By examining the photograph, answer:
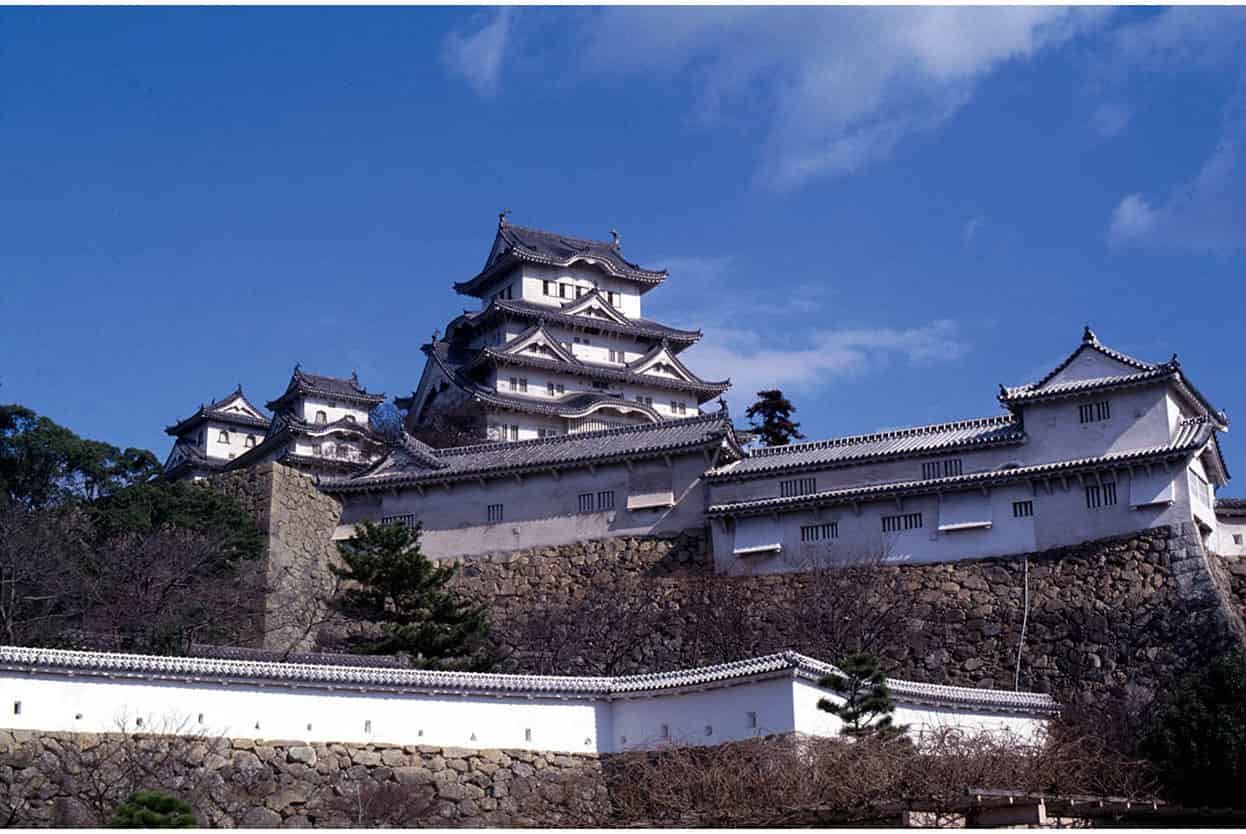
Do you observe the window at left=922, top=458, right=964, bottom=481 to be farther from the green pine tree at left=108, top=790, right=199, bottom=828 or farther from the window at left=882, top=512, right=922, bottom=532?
the green pine tree at left=108, top=790, right=199, bottom=828

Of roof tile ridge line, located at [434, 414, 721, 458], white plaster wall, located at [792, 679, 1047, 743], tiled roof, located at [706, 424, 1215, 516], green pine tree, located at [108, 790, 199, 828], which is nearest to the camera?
green pine tree, located at [108, 790, 199, 828]

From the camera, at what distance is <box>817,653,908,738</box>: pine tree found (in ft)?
72.1

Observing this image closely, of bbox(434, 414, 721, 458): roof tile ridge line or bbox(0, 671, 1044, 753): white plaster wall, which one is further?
bbox(434, 414, 721, 458): roof tile ridge line

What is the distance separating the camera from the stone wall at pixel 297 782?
20672mm

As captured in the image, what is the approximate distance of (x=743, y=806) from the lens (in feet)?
67.3

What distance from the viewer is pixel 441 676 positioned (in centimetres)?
2334

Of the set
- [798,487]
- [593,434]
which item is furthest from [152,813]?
[593,434]

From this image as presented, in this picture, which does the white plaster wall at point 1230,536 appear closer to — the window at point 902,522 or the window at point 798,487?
the window at point 902,522

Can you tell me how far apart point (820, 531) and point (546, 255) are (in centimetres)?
2124

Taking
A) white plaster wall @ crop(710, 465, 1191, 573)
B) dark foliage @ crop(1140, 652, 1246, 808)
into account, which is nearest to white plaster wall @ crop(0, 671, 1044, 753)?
dark foliage @ crop(1140, 652, 1246, 808)

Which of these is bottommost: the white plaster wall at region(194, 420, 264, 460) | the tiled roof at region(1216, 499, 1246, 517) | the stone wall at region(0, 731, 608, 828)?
the stone wall at region(0, 731, 608, 828)

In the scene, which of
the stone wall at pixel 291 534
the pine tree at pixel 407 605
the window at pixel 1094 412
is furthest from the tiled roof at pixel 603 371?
the window at pixel 1094 412

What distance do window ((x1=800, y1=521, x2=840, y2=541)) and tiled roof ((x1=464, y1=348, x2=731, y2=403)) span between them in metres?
16.6

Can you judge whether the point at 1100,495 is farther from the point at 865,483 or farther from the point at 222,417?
the point at 222,417
